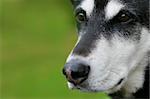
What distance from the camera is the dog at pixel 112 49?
17.6ft

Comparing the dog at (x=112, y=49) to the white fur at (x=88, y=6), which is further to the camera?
the white fur at (x=88, y=6)

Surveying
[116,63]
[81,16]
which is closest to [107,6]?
[81,16]

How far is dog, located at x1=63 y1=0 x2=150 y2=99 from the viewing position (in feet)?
17.6

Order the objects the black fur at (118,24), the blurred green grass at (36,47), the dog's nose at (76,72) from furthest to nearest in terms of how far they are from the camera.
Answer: the blurred green grass at (36,47) < the black fur at (118,24) < the dog's nose at (76,72)

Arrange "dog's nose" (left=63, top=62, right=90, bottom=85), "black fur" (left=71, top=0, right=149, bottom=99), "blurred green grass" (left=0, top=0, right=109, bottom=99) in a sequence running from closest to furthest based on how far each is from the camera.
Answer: "dog's nose" (left=63, top=62, right=90, bottom=85), "black fur" (left=71, top=0, right=149, bottom=99), "blurred green grass" (left=0, top=0, right=109, bottom=99)

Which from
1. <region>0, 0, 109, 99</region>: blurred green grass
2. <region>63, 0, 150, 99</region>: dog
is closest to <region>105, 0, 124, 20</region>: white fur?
<region>63, 0, 150, 99</region>: dog

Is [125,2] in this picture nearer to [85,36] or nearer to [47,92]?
[85,36]

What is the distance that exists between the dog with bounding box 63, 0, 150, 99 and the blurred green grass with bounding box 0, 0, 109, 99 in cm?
460

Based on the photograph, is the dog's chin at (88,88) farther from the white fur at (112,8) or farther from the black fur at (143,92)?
the white fur at (112,8)

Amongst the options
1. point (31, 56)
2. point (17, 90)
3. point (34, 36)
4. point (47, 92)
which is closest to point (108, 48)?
point (47, 92)

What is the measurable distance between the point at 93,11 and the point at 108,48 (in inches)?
15.1

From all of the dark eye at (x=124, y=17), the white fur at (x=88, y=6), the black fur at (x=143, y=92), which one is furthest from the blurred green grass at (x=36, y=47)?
the dark eye at (x=124, y=17)

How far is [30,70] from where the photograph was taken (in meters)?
15.1

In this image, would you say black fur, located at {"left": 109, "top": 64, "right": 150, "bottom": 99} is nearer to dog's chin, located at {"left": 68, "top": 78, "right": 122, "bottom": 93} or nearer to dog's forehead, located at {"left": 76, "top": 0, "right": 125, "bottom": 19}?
dog's chin, located at {"left": 68, "top": 78, "right": 122, "bottom": 93}
